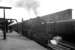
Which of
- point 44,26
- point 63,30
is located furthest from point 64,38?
point 44,26

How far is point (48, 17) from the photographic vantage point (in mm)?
14812

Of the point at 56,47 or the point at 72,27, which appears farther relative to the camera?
the point at 56,47

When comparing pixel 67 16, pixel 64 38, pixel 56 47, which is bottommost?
pixel 56 47

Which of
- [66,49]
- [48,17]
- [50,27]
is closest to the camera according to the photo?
[66,49]

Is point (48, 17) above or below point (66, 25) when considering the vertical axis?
above

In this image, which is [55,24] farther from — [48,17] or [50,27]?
[48,17]

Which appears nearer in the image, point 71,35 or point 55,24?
point 71,35

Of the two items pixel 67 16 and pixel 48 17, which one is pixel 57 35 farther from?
pixel 48 17

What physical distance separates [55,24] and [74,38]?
2.09 metres

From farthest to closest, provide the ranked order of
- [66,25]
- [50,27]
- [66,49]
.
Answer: [50,27], [66,25], [66,49]

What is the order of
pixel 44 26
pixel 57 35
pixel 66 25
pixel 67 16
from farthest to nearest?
pixel 67 16 → pixel 44 26 → pixel 57 35 → pixel 66 25

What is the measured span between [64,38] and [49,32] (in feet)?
6.22

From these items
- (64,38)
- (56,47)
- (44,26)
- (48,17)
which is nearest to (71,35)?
(64,38)

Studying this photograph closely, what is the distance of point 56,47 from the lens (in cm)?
607
